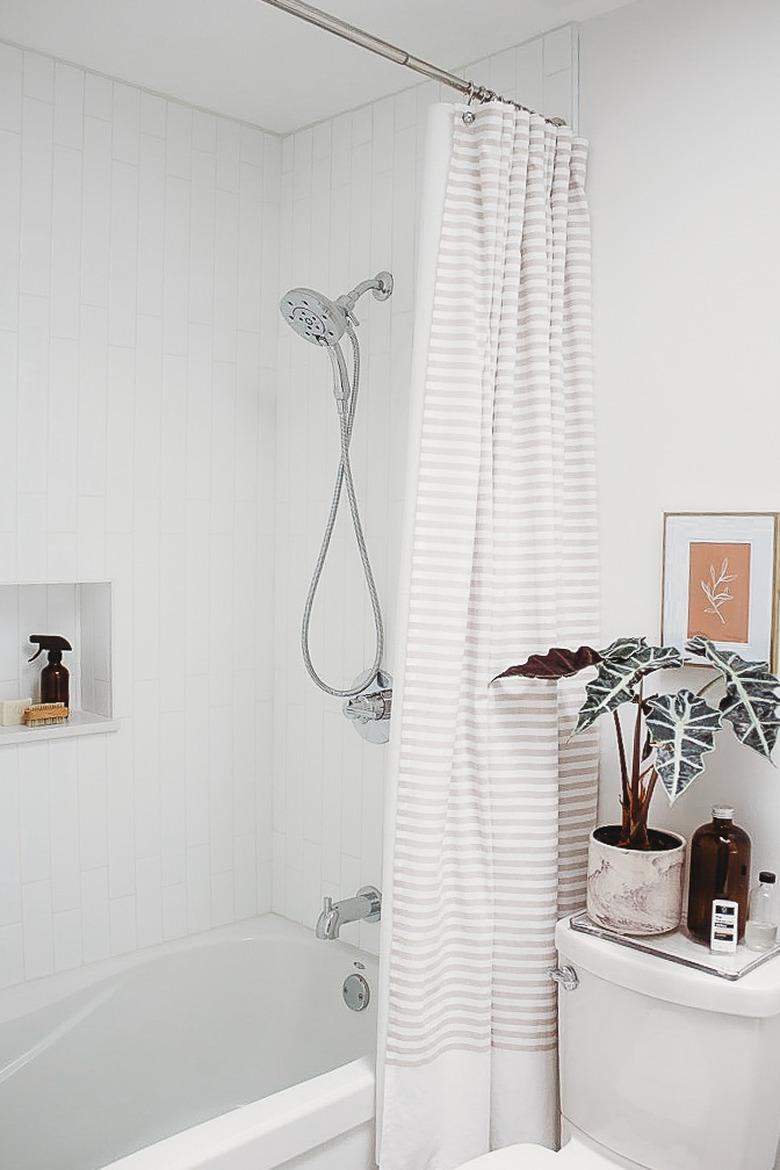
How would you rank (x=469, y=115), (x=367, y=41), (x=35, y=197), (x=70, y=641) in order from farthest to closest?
(x=70, y=641) < (x=35, y=197) < (x=469, y=115) < (x=367, y=41)

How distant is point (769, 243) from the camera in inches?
75.9

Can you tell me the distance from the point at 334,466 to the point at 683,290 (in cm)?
103

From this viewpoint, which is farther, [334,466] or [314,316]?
[334,466]

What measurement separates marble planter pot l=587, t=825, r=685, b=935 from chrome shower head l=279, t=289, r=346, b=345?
1.29 meters

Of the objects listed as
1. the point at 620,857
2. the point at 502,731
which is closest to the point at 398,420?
the point at 502,731

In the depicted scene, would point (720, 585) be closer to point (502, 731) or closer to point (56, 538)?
point (502, 731)

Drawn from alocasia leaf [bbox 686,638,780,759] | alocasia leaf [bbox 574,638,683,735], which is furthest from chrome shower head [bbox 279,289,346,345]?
alocasia leaf [bbox 686,638,780,759]

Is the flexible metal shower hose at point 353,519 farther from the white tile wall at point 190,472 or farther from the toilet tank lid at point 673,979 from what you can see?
the toilet tank lid at point 673,979

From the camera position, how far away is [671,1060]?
1765mm

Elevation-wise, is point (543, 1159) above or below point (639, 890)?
below

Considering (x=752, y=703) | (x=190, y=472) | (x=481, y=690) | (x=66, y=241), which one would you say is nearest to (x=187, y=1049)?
(x=481, y=690)

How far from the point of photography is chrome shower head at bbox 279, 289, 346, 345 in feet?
7.87

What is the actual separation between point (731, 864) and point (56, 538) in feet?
5.30

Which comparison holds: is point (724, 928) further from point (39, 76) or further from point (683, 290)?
point (39, 76)
